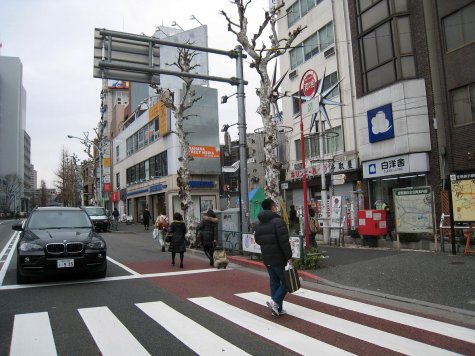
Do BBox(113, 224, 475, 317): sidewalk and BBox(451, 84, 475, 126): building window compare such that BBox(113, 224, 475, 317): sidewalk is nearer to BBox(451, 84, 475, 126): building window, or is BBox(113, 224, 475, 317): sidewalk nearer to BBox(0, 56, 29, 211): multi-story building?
BBox(451, 84, 475, 126): building window

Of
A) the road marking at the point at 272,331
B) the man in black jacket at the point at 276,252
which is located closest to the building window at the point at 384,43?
the man in black jacket at the point at 276,252

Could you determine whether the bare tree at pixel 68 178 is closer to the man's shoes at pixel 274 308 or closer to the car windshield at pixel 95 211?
the car windshield at pixel 95 211

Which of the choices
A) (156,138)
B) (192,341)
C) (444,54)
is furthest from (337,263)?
(156,138)

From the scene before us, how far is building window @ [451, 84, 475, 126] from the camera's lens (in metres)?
17.1

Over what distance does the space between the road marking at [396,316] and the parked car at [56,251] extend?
15.1 feet

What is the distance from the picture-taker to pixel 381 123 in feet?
65.9

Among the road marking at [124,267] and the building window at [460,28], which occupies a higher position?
the building window at [460,28]

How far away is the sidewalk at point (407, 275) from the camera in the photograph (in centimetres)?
768

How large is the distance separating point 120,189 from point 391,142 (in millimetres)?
40087

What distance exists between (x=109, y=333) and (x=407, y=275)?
6.62 meters

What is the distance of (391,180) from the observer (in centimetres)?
2052

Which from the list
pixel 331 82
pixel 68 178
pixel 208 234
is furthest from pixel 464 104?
pixel 68 178

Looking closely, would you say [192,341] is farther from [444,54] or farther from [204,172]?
[204,172]

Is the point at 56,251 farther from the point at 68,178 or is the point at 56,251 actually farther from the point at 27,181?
the point at 27,181
